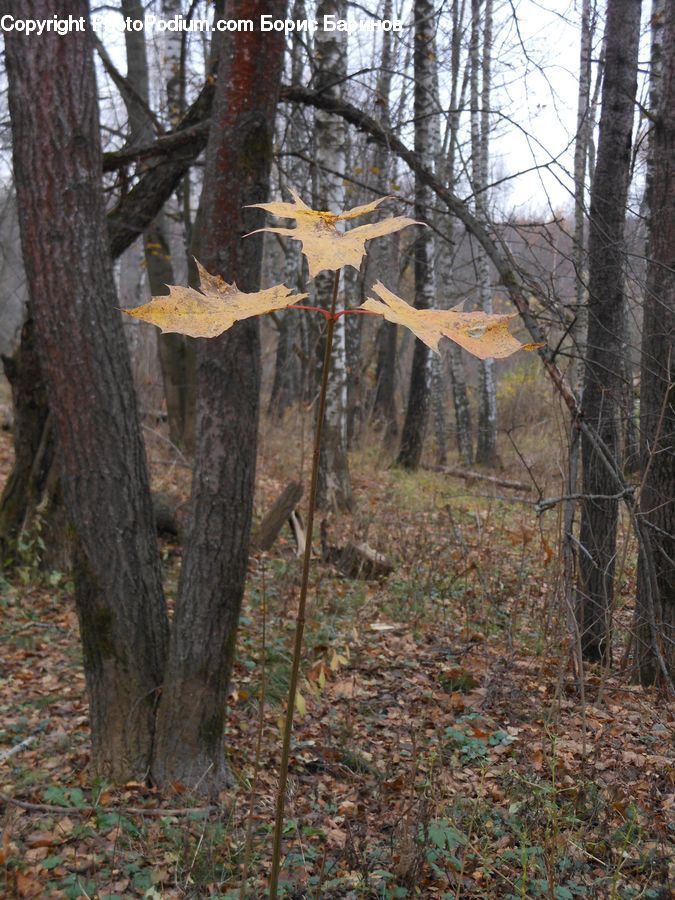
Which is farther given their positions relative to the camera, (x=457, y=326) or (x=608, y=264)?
(x=608, y=264)

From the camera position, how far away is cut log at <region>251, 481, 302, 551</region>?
657 centimetres

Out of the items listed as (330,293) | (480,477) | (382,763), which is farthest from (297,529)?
(480,477)

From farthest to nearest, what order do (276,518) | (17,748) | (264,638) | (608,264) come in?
1. (276,518)
2. (608,264)
3. (17,748)
4. (264,638)

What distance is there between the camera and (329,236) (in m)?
0.88

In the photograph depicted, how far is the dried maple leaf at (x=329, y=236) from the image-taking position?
2.72ft

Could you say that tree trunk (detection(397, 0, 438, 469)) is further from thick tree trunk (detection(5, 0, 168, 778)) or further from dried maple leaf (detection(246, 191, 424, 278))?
dried maple leaf (detection(246, 191, 424, 278))

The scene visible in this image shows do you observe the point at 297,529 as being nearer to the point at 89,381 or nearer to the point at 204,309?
the point at 89,381

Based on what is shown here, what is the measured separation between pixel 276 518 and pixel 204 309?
19.0 ft

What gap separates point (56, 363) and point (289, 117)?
8.16 ft

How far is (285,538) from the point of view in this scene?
712cm

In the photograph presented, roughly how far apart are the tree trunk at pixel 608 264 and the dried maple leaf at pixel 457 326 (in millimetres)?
3463

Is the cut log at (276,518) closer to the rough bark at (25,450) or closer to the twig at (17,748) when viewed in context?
the rough bark at (25,450)

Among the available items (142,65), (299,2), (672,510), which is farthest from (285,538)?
(142,65)

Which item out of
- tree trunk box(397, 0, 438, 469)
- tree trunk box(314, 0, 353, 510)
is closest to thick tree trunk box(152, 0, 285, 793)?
tree trunk box(314, 0, 353, 510)
